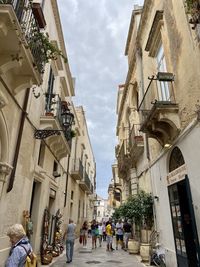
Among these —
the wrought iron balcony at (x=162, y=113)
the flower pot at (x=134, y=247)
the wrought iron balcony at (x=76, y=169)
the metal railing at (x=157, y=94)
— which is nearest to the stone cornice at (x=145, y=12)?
the metal railing at (x=157, y=94)

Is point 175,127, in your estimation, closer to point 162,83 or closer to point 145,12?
point 162,83

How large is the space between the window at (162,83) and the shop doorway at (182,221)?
6.78ft

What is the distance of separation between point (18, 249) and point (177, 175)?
5.19m

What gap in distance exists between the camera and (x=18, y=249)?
3.11 metres

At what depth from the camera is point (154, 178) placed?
30.7 ft

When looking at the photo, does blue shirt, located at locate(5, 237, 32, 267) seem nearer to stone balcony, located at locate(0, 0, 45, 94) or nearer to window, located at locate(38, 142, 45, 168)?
stone balcony, located at locate(0, 0, 45, 94)

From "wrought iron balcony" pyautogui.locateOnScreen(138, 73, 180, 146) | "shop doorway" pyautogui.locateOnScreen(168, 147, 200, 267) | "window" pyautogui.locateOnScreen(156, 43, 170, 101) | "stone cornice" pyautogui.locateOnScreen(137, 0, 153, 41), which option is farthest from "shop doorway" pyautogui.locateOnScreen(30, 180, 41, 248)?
"stone cornice" pyautogui.locateOnScreen(137, 0, 153, 41)

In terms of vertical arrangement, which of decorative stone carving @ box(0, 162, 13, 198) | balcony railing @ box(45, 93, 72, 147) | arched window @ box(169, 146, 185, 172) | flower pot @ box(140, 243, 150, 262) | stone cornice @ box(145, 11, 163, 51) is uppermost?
stone cornice @ box(145, 11, 163, 51)

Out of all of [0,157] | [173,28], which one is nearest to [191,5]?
[173,28]

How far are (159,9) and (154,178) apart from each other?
21.9 feet

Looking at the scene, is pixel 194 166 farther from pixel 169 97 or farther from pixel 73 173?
pixel 73 173

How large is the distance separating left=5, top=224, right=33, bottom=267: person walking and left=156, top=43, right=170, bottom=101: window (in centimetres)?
637

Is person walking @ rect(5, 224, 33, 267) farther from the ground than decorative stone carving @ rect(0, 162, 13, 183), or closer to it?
closer to it

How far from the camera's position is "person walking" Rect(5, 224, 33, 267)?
303cm
